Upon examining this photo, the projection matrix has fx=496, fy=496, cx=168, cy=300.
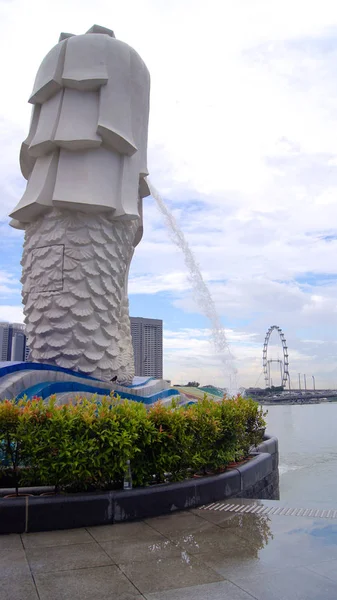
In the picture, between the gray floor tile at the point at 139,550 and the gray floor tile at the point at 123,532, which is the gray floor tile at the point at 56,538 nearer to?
the gray floor tile at the point at 123,532

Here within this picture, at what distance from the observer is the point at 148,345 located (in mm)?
48375

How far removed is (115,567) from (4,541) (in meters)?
1.17

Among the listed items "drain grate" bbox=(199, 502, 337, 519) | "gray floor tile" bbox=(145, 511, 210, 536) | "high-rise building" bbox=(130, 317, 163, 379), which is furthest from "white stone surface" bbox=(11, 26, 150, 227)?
"high-rise building" bbox=(130, 317, 163, 379)

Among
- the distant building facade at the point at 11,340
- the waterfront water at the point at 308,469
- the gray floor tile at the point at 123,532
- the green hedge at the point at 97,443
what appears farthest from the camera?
the distant building facade at the point at 11,340

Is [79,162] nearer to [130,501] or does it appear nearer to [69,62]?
[69,62]

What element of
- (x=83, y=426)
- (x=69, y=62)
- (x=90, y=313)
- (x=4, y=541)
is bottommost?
(x=4, y=541)

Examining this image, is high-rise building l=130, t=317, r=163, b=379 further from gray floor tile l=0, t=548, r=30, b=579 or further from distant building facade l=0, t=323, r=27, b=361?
gray floor tile l=0, t=548, r=30, b=579

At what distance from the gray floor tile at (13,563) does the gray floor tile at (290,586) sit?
1.48m

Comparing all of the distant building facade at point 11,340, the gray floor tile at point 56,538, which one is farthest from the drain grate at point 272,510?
the distant building facade at point 11,340

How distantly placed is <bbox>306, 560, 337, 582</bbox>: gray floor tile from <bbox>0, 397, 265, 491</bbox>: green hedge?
6.54 feet

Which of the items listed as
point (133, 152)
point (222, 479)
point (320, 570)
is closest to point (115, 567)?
point (320, 570)

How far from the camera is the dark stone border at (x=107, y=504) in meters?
4.36

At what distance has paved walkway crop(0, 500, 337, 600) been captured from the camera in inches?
121

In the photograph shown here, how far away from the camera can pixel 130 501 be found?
187 inches
